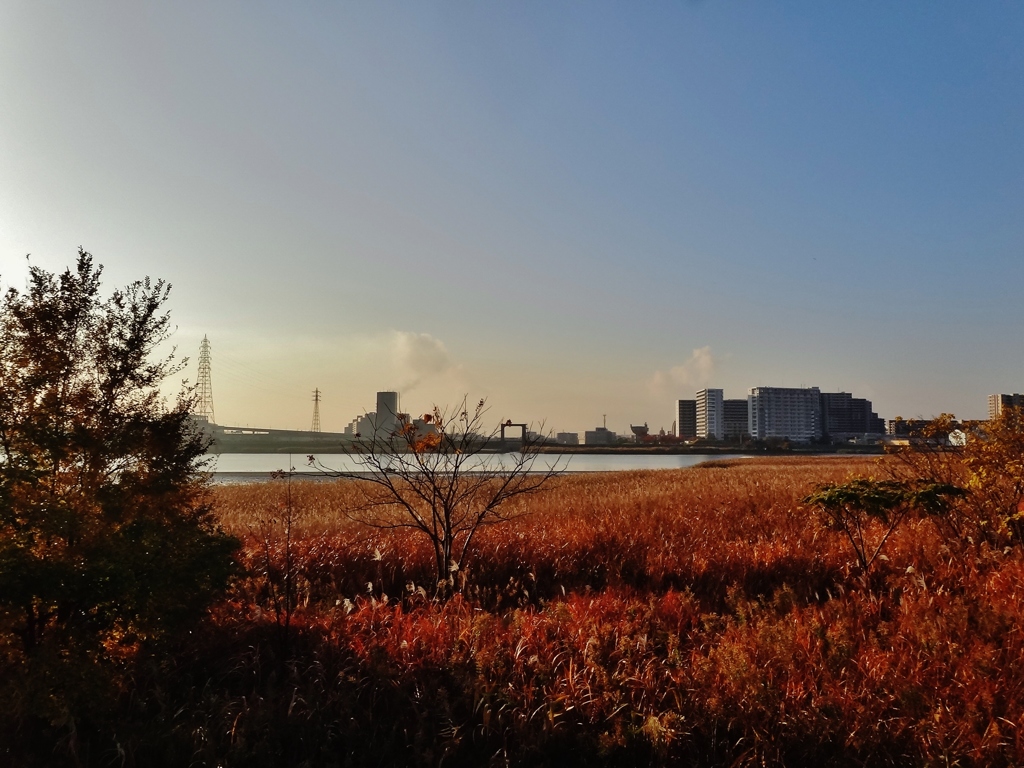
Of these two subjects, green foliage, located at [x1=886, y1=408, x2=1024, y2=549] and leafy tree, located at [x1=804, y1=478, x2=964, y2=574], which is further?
green foliage, located at [x1=886, y1=408, x2=1024, y2=549]

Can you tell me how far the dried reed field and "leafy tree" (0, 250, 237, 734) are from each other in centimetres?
75

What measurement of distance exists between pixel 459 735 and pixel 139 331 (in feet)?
16.6

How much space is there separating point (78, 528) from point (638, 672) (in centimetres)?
442

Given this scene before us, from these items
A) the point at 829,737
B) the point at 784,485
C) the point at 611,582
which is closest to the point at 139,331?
the point at 611,582

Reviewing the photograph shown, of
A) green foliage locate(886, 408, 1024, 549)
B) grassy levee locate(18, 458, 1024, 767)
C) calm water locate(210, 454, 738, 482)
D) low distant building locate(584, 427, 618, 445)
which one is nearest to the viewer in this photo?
grassy levee locate(18, 458, 1024, 767)

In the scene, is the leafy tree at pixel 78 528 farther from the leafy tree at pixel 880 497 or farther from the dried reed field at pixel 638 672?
the leafy tree at pixel 880 497

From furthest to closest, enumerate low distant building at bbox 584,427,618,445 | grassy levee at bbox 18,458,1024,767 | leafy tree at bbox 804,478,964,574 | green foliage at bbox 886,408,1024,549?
low distant building at bbox 584,427,618,445 < green foliage at bbox 886,408,1024,549 < leafy tree at bbox 804,478,964,574 < grassy levee at bbox 18,458,1024,767

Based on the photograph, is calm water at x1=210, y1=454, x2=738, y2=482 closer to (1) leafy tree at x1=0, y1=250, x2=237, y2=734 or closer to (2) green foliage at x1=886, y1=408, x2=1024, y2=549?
(2) green foliage at x1=886, y1=408, x2=1024, y2=549

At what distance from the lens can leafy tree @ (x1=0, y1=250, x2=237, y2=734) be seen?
4570mm

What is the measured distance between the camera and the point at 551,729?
4.58 m

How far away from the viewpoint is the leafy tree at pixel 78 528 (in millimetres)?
4570

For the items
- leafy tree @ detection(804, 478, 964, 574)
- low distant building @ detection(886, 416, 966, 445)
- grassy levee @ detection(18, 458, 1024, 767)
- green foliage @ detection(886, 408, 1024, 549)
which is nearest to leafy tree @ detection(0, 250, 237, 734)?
grassy levee @ detection(18, 458, 1024, 767)

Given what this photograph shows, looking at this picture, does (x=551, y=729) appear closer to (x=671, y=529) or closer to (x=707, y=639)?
(x=707, y=639)

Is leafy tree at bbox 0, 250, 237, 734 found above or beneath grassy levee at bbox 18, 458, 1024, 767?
above
